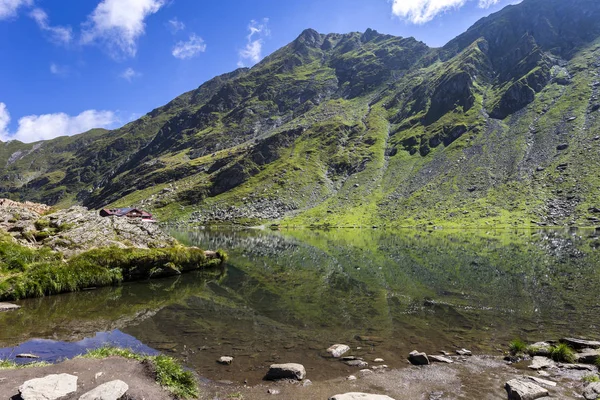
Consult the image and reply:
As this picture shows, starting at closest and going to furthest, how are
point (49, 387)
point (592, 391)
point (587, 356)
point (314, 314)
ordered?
point (49, 387)
point (592, 391)
point (587, 356)
point (314, 314)

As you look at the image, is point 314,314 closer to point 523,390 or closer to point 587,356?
point 523,390

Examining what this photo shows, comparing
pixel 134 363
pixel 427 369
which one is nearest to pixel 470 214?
pixel 427 369

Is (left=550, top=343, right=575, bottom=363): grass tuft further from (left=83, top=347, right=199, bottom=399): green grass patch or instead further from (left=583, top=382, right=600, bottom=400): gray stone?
(left=83, top=347, right=199, bottom=399): green grass patch

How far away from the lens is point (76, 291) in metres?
38.1

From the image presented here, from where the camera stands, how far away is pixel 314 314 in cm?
2878

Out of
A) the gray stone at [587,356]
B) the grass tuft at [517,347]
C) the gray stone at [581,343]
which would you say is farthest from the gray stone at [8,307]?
the gray stone at [581,343]

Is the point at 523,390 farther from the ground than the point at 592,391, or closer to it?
farther from the ground

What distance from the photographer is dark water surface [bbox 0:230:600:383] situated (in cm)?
2103

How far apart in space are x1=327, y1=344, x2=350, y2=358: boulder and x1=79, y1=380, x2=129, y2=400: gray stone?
1120 centimetres

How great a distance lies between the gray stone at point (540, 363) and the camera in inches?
709

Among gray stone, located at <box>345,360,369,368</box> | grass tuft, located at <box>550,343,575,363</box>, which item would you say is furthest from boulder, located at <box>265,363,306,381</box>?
grass tuft, located at <box>550,343,575,363</box>

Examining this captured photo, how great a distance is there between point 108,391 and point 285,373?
783 centimetres

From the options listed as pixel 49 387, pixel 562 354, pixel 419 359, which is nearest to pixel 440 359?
pixel 419 359

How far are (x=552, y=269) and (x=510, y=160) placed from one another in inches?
5564
